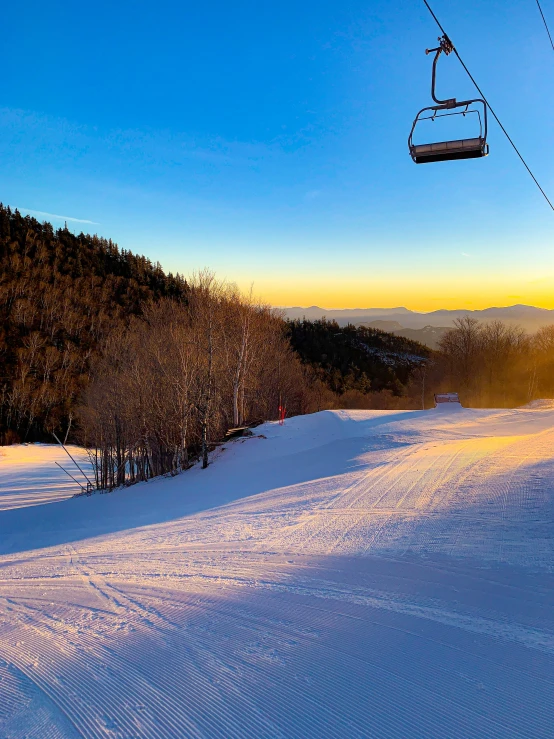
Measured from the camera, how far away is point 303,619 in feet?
14.5

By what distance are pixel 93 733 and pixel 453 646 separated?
8.68ft

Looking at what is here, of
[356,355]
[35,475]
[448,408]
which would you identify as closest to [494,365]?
[448,408]

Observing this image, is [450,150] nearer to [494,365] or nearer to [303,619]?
[303,619]

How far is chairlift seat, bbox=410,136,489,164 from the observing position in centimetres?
614

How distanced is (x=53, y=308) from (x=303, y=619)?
72487 millimetres

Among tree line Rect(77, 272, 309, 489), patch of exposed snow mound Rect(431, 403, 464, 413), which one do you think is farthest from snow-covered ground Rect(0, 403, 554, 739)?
patch of exposed snow mound Rect(431, 403, 464, 413)

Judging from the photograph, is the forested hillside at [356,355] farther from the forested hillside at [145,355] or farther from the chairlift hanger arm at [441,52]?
the chairlift hanger arm at [441,52]

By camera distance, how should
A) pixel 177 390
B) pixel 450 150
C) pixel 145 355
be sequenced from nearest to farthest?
pixel 450 150, pixel 177 390, pixel 145 355

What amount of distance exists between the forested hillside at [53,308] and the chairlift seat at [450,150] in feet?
101

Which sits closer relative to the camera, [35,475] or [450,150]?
[450,150]

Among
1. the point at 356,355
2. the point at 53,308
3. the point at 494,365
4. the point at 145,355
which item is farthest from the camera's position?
the point at 356,355

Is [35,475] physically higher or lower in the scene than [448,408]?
lower

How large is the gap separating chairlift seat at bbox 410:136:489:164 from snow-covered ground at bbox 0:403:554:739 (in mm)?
5110

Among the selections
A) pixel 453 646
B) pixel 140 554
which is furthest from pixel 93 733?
pixel 140 554
